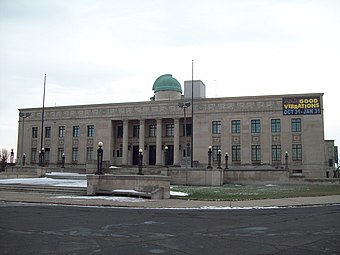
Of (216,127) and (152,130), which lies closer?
(216,127)

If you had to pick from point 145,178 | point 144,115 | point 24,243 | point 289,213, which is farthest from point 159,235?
point 144,115

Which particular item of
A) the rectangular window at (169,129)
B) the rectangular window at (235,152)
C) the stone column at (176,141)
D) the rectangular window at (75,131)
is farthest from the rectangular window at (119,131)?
the rectangular window at (235,152)

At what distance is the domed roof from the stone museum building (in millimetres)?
182

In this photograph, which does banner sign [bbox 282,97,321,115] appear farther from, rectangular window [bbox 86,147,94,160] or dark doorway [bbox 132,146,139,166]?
rectangular window [bbox 86,147,94,160]

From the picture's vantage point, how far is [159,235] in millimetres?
10672

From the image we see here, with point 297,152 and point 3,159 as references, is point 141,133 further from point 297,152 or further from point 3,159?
point 3,159

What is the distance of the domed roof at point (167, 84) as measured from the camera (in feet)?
242

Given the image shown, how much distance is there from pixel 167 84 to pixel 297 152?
25963mm

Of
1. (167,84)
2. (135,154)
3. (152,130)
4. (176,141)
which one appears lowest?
(135,154)

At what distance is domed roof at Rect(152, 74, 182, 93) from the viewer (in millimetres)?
73750

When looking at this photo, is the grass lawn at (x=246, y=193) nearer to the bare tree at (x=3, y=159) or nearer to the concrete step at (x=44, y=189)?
the concrete step at (x=44, y=189)

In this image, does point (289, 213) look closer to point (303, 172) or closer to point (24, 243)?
point (24, 243)

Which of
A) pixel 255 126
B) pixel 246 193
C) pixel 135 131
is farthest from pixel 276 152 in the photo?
pixel 246 193

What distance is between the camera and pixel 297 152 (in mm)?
60844
